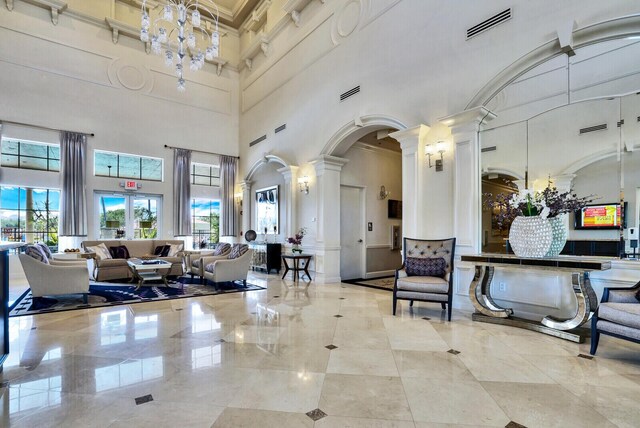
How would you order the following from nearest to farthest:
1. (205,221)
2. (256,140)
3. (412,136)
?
(412,136)
(256,140)
(205,221)

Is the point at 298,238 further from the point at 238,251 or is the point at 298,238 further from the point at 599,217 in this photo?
the point at 599,217

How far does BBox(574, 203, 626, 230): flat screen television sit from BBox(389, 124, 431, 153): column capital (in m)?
2.27

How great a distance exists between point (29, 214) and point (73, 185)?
Result: 3.86ft

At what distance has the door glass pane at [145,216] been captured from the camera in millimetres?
9305

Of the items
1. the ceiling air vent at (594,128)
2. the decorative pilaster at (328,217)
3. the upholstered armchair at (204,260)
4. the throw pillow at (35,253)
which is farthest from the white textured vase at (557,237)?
the throw pillow at (35,253)

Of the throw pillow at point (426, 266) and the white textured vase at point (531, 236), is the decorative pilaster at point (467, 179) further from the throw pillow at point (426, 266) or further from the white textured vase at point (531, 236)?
the white textured vase at point (531, 236)

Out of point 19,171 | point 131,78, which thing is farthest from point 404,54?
point 19,171

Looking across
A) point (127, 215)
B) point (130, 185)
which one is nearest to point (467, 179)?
point (130, 185)

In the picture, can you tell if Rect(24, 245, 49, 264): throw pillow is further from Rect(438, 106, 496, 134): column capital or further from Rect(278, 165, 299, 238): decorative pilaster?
Rect(438, 106, 496, 134): column capital

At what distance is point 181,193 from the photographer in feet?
31.8

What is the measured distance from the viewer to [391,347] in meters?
3.14

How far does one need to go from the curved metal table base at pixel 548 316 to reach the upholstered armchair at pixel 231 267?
13.7ft

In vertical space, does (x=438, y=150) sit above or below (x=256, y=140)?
below

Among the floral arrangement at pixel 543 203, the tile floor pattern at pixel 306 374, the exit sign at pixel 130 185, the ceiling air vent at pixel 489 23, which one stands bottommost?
the tile floor pattern at pixel 306 374
